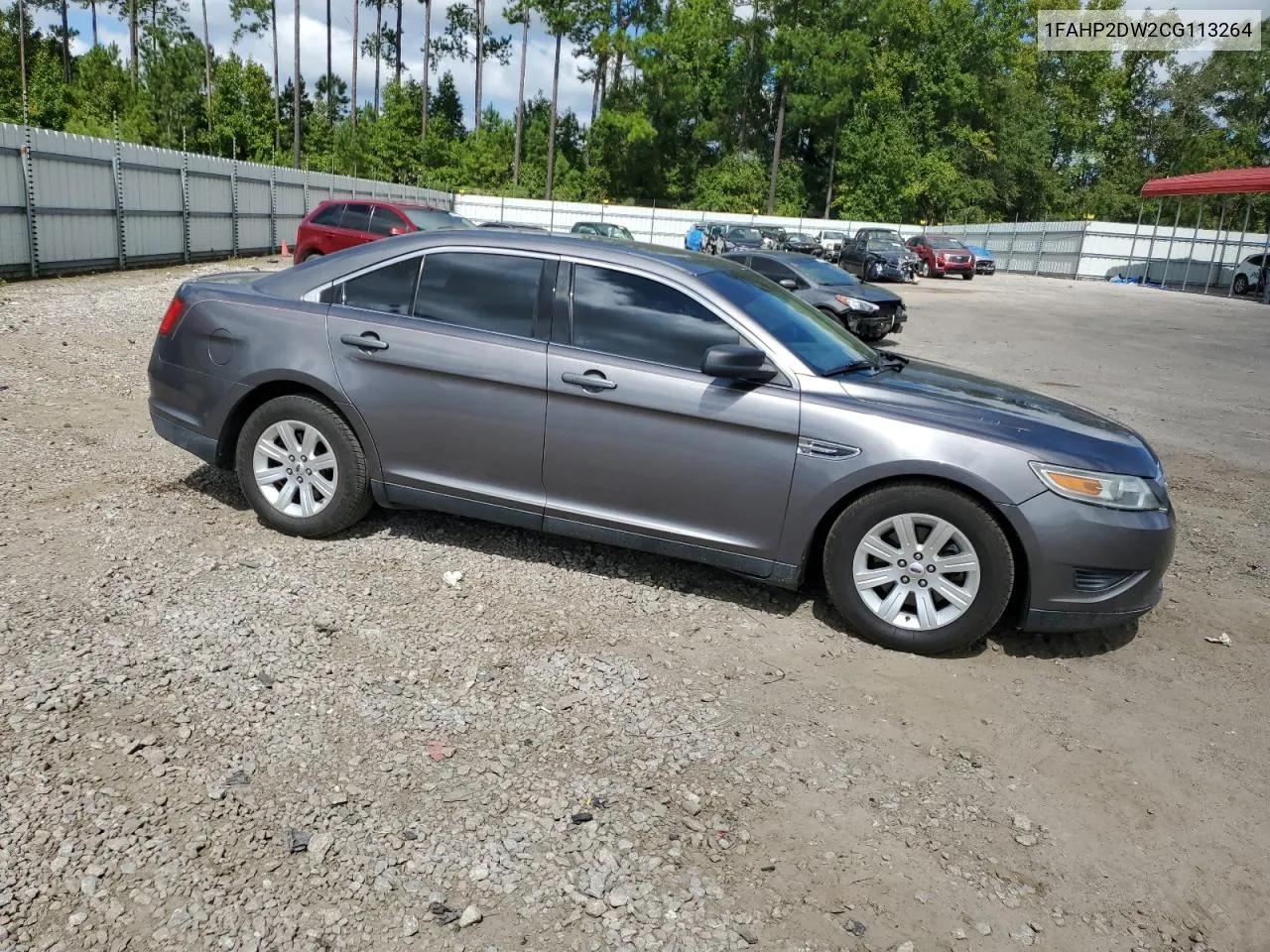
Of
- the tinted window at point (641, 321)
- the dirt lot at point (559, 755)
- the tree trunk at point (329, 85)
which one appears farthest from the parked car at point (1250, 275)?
the tree trunk at point (329, 85)

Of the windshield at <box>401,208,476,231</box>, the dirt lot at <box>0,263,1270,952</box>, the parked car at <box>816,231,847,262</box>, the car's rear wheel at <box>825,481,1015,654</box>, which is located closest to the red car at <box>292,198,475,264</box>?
the windshield at <box>401,208,476,231</box>

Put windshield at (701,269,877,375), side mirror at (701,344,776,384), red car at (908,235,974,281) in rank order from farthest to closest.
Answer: red car at (908,235,974,281) → windshield at (701,269,877,375) → side mirror at (701,344,776,384)

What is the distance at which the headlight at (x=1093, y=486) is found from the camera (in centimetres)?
400

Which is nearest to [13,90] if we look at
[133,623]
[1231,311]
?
[1231,311]

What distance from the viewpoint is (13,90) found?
207 ft

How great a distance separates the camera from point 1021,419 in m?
4.31

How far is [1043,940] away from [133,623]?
136 inches

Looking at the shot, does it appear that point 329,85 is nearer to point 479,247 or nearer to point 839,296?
point 839,296

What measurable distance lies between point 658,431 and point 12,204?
14558mm

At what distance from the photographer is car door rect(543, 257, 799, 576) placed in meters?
4.24

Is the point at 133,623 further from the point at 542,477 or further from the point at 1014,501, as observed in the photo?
the point at 1014,501

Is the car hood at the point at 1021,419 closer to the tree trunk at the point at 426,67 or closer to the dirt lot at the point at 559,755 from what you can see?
the dirt lot at the point at 559,755

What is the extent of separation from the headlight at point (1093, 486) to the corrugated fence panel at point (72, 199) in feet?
52.1

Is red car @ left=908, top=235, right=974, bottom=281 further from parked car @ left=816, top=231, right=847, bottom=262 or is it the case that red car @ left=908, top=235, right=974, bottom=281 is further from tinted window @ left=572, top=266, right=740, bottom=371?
tinted window @ left=572, top=266, right=740, bottom=371
